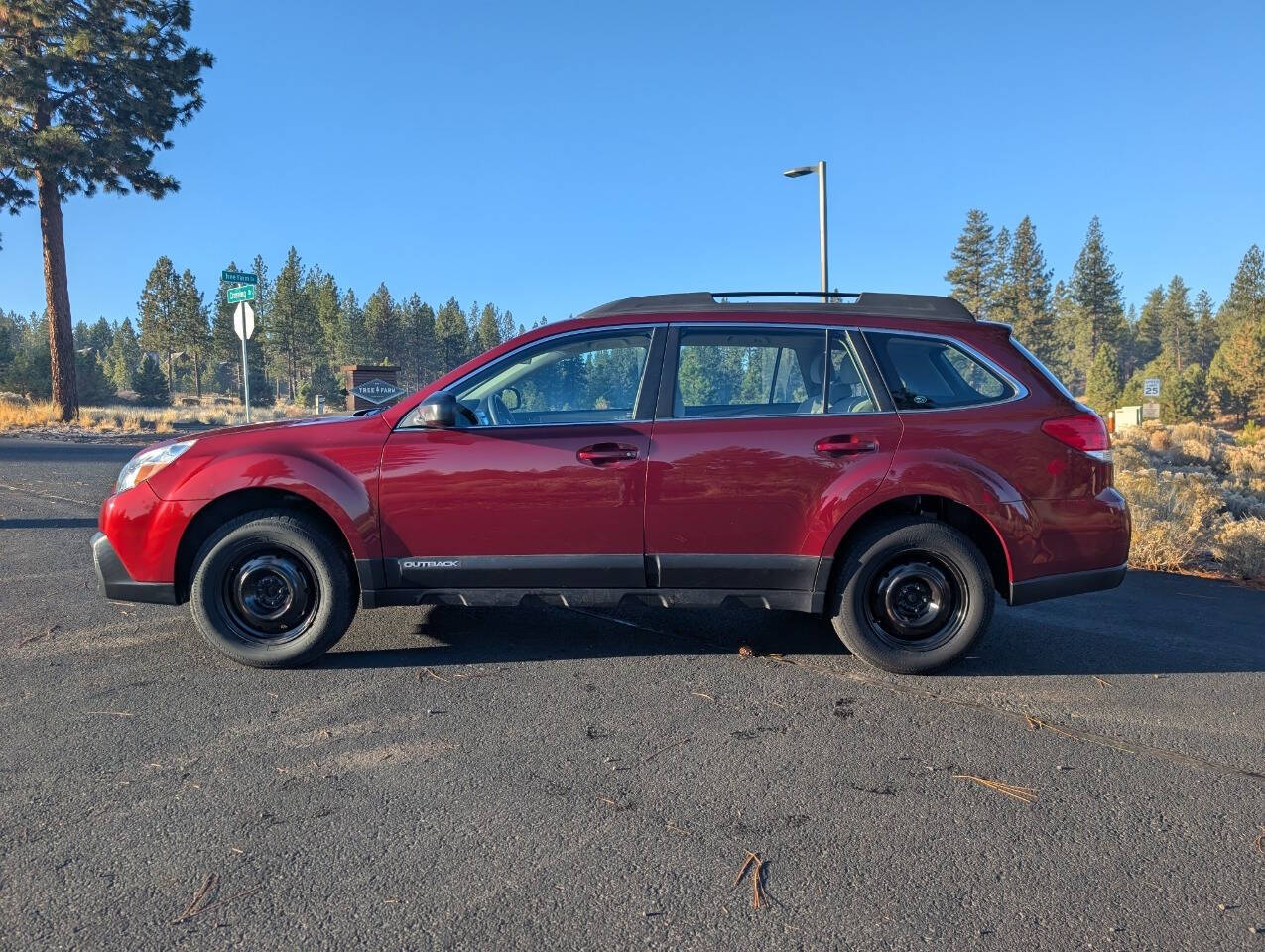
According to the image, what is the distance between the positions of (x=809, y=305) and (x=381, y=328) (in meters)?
91.9

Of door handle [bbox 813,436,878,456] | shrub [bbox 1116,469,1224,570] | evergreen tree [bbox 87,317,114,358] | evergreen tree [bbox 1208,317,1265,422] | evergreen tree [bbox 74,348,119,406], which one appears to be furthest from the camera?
evergreen tree [bbox 87,317,114,358]

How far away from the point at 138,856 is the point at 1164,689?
444 cm

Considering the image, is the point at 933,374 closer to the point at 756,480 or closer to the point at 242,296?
the point at 756,480

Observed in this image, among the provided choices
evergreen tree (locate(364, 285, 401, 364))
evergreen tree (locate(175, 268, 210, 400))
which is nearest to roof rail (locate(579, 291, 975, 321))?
evergreen tree (locate(175, 268, 210, 400))

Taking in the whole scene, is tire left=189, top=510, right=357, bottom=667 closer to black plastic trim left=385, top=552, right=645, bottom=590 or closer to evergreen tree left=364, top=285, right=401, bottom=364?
black plastic trim left=385, top=552, right=645, bottom=590

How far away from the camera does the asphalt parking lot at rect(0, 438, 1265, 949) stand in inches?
92.2

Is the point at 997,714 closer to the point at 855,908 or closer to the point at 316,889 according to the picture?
the point at 855,908

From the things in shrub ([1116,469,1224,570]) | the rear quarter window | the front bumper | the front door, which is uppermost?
the rear quarter window

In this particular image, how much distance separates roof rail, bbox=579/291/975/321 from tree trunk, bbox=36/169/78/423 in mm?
24489

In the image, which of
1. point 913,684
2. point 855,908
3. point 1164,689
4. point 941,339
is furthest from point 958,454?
point 855,908

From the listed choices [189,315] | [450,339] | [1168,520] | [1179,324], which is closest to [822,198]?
[1168,520]

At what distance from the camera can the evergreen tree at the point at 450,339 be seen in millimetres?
96750

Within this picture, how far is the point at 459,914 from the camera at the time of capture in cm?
234

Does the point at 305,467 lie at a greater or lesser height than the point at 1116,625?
greater
